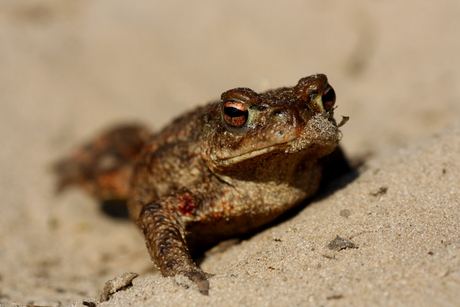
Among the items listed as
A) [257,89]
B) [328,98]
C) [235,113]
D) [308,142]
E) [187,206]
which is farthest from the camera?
[257,89]

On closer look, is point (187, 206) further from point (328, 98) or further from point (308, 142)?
point (328, 98)

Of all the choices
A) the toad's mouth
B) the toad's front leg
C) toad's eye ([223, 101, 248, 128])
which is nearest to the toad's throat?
the toad's mouth

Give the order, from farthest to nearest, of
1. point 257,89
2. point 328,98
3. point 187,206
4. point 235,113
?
point 257,89 → point 187,206 → point 328,98 → point 235,113

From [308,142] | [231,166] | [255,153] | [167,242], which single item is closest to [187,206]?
[167,242]

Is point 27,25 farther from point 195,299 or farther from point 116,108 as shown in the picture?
point 195,299

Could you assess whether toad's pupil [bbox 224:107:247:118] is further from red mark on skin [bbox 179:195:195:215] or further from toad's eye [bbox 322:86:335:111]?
red mark on skin [bbox 179:195:195:215]

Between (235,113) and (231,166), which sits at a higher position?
(235,113)
